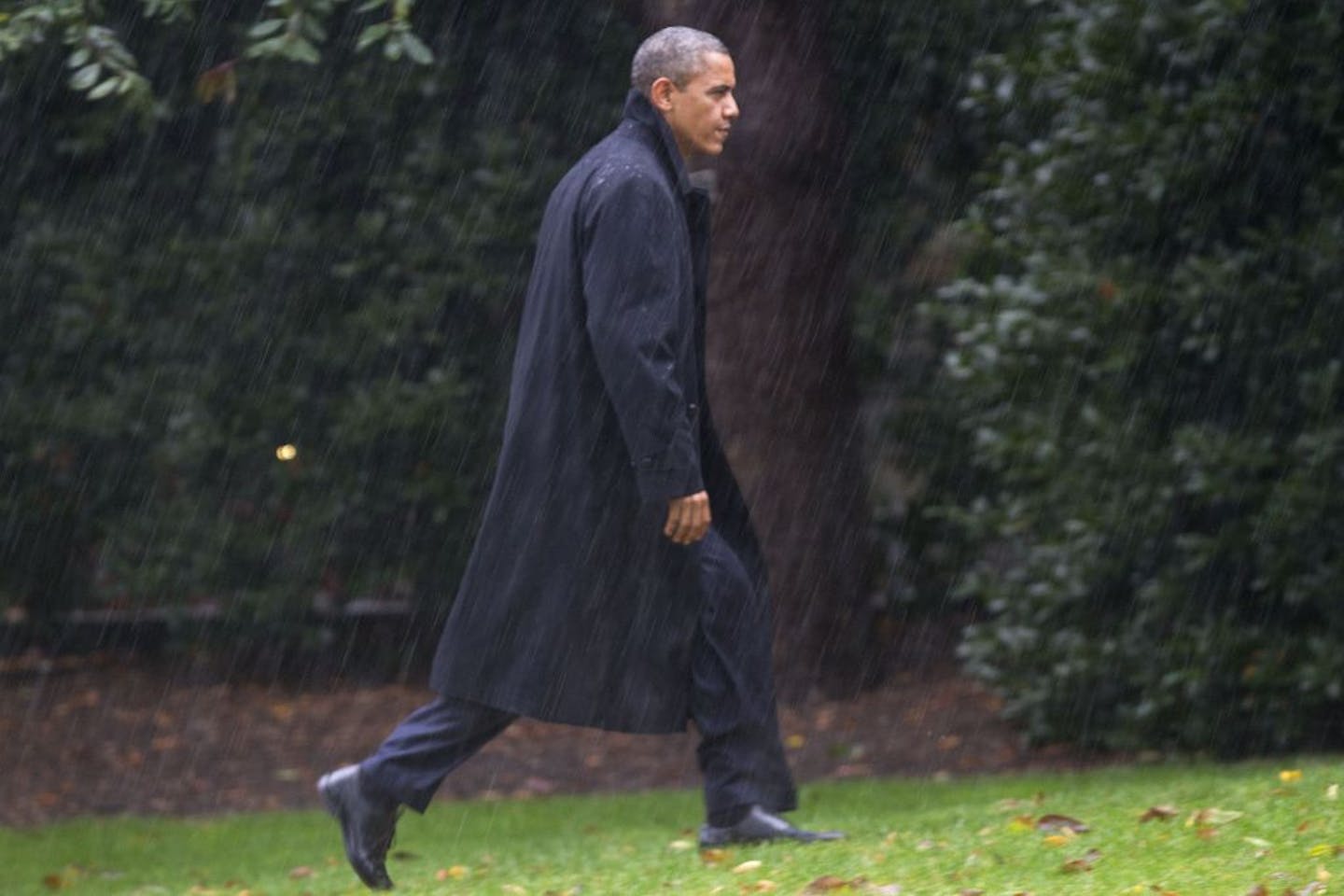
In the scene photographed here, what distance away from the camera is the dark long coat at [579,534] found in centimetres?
580

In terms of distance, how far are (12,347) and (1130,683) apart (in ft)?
20.7

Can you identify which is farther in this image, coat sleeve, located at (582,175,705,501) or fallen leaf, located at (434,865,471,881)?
fallen leaf, located at (434,865,471,881)

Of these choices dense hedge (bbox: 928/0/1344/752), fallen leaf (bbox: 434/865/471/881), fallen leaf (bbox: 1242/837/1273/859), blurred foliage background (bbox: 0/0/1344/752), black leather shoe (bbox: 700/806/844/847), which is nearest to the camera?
fallen leaf (bbox: 1242/837/1273/859)

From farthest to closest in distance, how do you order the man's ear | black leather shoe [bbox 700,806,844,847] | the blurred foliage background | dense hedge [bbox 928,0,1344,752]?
the blurred foliage background → dense hedge [bbox 928,0,1344,752] → black leather shoe [bbox 700,806,844,847] → the man's ear

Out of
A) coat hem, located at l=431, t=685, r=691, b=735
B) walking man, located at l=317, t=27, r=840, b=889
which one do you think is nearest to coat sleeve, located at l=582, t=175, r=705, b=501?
walking man, located at l=317, t=27, r=840, b=889

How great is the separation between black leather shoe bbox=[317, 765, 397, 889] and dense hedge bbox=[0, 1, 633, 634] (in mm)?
5570

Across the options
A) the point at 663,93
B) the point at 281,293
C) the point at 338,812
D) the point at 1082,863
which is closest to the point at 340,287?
the point at 281,293

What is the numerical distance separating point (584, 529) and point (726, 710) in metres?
0.65

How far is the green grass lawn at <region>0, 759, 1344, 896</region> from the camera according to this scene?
215 inches

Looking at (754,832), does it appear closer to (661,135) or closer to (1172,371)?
(661,135)

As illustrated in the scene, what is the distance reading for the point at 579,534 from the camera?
582 centimetres

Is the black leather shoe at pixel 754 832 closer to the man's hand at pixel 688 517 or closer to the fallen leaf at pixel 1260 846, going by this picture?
the man's hand at pixel 688 517

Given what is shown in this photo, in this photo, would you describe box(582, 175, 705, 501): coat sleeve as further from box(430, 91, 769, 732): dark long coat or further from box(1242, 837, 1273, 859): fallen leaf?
box(1242, 837, 1273, 859): fallen leaf

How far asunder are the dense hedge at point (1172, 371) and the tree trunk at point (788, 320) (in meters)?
1.37
